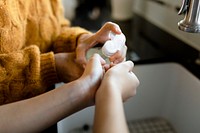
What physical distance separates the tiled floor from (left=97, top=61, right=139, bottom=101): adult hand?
1.06ft

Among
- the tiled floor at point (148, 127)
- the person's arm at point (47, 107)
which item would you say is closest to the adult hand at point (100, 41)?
the person's arm at point (47, 107)

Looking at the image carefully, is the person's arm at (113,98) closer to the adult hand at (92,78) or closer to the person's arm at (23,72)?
the adult hand at (92,78)

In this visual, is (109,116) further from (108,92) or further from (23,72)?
(23,72)

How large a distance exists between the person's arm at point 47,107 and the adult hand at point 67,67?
0.58ft

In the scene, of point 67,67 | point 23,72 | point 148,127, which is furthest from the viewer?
point 148,127

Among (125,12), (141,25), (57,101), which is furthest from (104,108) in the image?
(125,12)

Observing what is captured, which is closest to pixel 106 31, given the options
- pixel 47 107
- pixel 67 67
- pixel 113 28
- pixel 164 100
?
pixel 113 28

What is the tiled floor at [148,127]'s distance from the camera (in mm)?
757

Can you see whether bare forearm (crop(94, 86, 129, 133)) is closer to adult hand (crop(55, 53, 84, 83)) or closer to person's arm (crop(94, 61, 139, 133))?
person's arm (crop(94, 61, 139, 133))

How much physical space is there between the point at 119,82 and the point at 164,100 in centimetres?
41

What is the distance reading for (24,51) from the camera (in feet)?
1.72

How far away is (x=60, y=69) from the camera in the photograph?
632 millimetres

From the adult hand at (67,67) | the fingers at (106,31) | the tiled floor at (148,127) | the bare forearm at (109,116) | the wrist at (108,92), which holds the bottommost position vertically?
the tiled floor at (148,127)

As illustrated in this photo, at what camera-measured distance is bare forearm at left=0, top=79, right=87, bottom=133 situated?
0.41m
